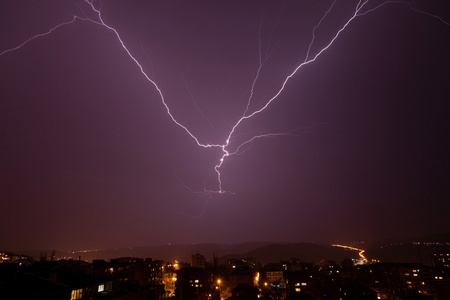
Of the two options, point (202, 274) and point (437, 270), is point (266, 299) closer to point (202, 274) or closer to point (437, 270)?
point (202, 274)

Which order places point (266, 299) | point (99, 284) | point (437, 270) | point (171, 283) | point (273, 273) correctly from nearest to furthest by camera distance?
point (99, 284) → point (266, 299) → point (437, 270) → point (171, 283) → point (273, 273)

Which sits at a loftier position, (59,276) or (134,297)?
(59,276)

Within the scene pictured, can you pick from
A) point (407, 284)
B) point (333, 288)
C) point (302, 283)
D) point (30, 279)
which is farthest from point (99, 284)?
point (407, 284)

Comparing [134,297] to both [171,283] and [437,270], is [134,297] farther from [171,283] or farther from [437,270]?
[437,270]

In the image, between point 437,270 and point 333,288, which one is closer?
point 333,288

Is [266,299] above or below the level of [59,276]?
below

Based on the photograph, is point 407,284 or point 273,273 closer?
point 407,284

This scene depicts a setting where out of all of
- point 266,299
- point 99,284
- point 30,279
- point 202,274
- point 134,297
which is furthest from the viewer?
point 202,274

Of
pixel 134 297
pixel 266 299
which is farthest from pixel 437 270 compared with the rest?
pixel 134 297

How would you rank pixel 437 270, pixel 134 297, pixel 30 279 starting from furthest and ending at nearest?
pixel 437 270, pixel 134 297, pixel 30 279
